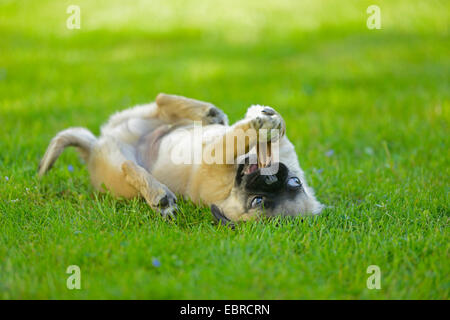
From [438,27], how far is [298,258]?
8366 mm

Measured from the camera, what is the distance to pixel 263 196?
11.4 ft

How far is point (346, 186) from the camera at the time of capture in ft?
14.1

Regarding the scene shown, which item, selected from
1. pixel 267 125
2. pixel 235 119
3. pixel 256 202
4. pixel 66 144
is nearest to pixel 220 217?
pixel 256 202

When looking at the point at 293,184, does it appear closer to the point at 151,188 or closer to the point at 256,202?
the point at 256,202

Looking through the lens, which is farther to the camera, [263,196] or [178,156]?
[178,156]

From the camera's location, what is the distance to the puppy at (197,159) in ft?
11.5

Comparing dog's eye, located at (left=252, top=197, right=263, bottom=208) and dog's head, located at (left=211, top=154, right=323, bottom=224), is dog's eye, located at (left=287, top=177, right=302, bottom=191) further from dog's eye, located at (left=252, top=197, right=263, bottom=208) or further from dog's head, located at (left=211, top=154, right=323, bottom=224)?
dog's eye, located at (left=252, top=197, right=263, bottom=208)

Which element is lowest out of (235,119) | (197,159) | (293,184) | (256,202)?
(256,202)

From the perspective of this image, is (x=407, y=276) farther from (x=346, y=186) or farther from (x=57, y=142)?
(x=57, y=142)

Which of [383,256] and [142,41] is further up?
[142,41]

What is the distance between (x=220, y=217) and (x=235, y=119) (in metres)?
2.47

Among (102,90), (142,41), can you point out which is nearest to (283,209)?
(102,90)

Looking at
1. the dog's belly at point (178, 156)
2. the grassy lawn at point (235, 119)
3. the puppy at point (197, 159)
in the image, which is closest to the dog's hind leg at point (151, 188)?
the puppy at point (197, 159)

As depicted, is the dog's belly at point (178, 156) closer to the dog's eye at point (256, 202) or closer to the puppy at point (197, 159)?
the puppy at point (197, 159)
